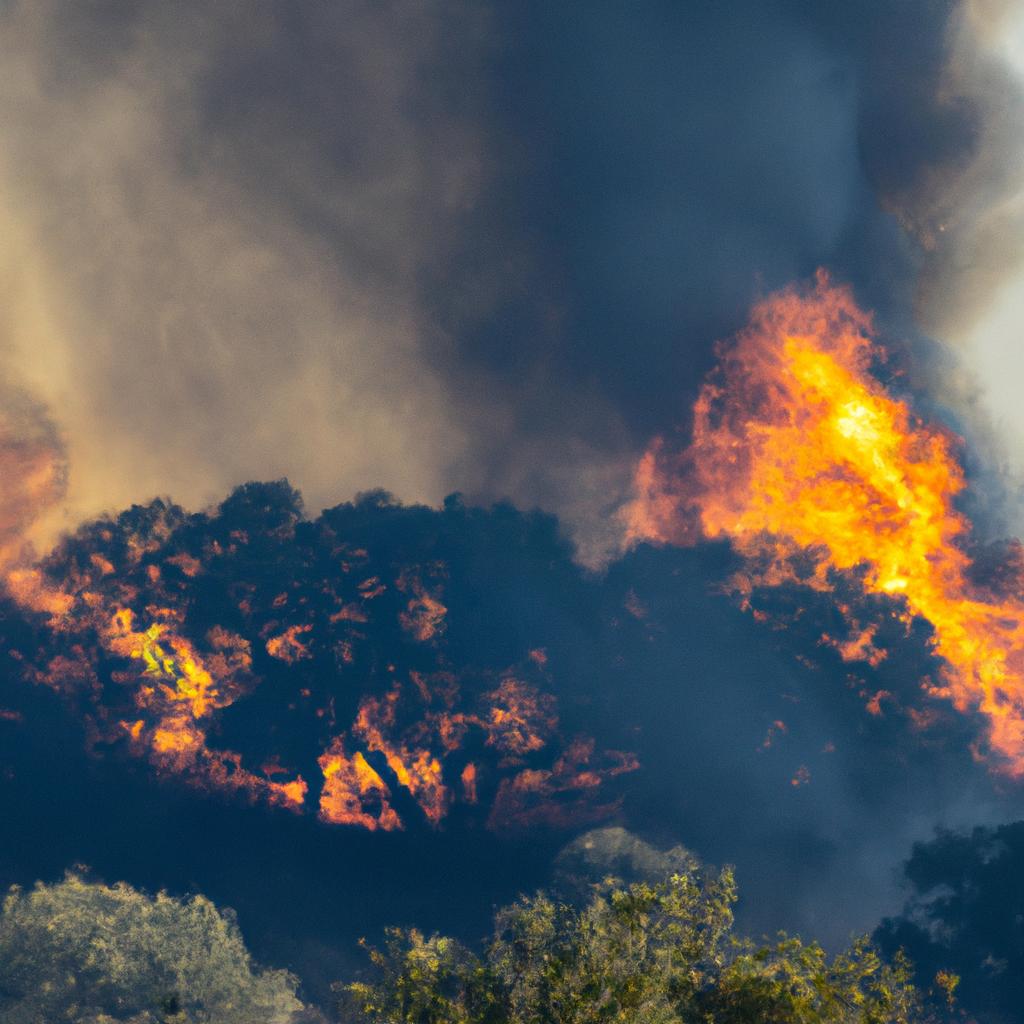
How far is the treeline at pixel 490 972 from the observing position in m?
26.4

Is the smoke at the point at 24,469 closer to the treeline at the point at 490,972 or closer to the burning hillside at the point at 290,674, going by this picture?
the burning hillside at the point at 290,674

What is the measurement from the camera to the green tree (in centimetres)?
4628

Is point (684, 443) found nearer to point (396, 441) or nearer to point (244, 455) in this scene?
point (396, 441)

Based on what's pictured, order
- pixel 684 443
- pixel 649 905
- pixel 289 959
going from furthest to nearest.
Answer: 1. pixel 684 443
2. pixel 289 959
3. pixel 649 905

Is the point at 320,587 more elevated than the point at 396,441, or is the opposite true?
the point at 396,441

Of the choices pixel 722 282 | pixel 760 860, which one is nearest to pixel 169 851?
pixel 760 860

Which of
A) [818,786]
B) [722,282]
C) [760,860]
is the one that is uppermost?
[722,282]

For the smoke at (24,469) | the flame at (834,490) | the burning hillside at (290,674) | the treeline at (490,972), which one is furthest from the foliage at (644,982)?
the smoke at (24,469)

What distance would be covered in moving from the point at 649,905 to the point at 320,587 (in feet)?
142

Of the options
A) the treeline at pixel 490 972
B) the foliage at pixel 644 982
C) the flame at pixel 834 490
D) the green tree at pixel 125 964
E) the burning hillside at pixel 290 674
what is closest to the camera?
the foliage at pixel 644 982

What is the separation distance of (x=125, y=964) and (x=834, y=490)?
6849 centimetres

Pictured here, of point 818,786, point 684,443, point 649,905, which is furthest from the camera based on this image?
point 684,443

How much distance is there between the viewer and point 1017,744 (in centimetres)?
5800

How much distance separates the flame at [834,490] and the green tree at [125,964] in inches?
1922
